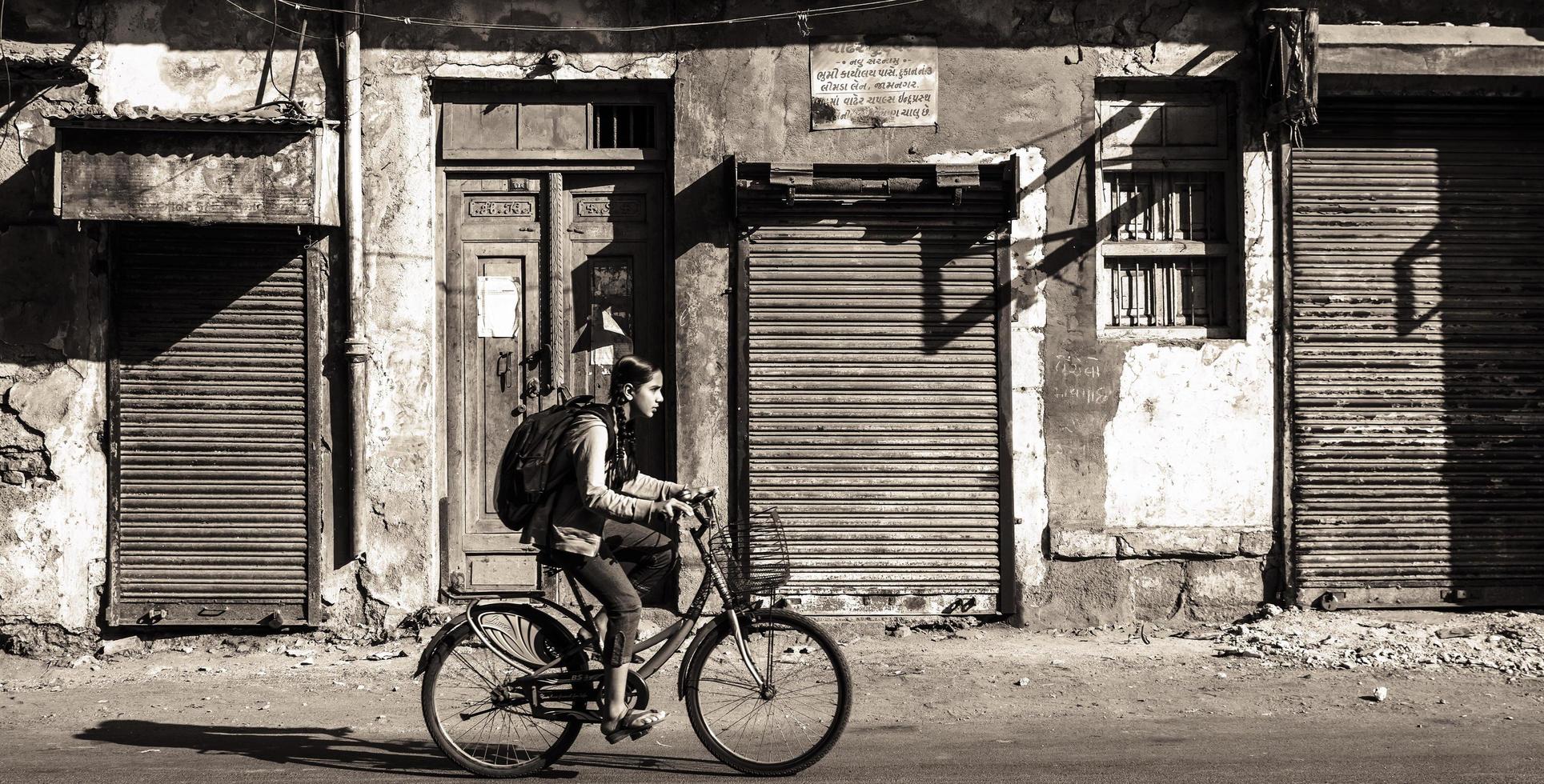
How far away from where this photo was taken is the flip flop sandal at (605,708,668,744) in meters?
5.21

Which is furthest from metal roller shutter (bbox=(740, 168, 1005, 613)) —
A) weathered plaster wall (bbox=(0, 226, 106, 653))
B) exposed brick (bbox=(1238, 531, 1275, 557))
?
weathered plaster wall (bbox=(0, 226, 106, 653))

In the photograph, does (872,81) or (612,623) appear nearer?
(612,623)

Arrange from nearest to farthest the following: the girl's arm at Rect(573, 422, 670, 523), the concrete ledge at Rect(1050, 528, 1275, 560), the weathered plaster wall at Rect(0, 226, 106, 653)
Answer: the girl's arm at Rect(573, 422, 670, 523) < the weathered plaster wall at Rect(0, 226, 106, 653) < the concrete ledge at Rect(1050, 528, 1275, 560)

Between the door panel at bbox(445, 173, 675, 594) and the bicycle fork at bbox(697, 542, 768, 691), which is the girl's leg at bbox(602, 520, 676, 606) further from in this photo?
A: the door panel at bbox(445, 173, 675, 594)

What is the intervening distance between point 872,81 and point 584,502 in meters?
4.25

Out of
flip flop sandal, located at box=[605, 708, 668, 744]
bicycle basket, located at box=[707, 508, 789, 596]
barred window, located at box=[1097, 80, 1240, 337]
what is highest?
barred window, located at box=[1097, 80, 1240, 337]

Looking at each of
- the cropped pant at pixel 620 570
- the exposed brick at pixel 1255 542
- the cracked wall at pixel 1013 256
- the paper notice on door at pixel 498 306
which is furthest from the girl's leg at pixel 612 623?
Answer: the exposed brick at pixel 1255 542

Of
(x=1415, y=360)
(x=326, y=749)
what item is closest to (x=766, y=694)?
(x=326, y=749)

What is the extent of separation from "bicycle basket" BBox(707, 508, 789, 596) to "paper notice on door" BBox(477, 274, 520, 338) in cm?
359

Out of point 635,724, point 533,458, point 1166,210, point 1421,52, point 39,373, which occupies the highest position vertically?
point 1421,52

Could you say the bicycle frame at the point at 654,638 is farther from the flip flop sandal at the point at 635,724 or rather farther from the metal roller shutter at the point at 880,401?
the metal roller shutter at the point at 880,401

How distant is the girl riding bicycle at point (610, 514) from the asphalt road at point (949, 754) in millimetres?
491

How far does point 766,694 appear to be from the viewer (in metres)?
5.27

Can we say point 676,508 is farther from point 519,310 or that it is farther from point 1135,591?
point 1135,591
